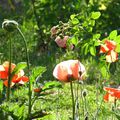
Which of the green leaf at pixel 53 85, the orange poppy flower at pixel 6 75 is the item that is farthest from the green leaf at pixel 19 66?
the green leaf at pixel 53 85

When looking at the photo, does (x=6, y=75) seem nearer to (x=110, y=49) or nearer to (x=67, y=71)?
(x=67, y=71)

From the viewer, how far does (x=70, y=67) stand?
6.91 feet

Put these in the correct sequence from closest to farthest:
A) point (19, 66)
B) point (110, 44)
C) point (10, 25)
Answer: point (10, 25) < point (19, 66) < point (110, 44)

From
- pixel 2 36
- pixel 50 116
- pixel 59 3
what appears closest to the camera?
pixel 50 116

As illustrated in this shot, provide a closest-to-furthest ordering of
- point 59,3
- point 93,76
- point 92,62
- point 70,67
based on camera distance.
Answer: point 70,67 < point 93,76 < point 92,62 < point 59,3

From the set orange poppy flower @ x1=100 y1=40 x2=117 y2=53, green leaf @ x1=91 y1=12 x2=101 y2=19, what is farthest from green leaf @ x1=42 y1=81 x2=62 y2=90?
green leaf @ x1=91 y1=12 x2=101 y2=19

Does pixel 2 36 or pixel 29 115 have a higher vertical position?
pixel 2 36

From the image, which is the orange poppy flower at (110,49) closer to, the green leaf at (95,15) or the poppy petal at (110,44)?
the poppy petal at (110,44)

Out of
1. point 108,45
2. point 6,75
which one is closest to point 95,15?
point 108,45

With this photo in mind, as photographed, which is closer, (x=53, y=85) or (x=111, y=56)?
(x=53, y=85)

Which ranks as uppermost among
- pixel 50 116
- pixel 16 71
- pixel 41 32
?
pixel 41 32

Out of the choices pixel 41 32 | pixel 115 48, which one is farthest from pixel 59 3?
pixel 115 48

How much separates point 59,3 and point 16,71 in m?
5.05

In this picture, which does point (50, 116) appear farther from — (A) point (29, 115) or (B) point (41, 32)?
(B) point (41, 32)
